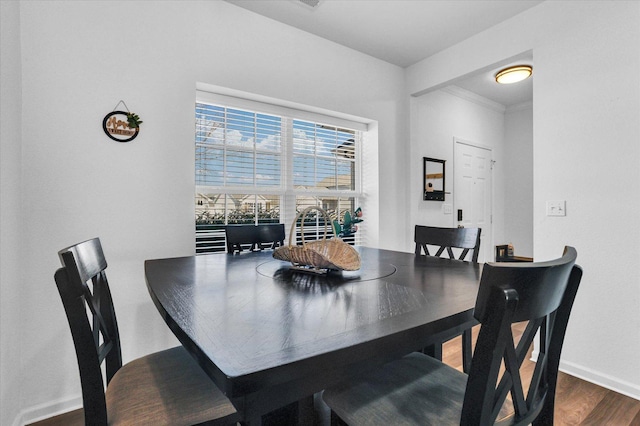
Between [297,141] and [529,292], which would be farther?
[297,141]

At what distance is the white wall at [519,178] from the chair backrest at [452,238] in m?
3.49

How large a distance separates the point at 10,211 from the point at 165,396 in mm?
1333

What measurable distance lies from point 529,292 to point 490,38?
3.01 m

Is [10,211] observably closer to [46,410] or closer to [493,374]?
[46,410]

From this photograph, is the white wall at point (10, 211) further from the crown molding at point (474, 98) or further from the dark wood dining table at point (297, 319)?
the crown molding at point (474, 98)

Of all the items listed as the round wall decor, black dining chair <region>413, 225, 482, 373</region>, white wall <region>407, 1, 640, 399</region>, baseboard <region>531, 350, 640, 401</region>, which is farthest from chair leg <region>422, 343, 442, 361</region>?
the round wall decor

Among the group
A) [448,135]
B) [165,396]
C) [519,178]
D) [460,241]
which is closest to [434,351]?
[460,241]

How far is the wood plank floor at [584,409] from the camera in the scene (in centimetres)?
168

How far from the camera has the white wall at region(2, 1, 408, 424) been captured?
5.73 ft

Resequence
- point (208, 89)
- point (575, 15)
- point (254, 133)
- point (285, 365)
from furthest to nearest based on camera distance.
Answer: point (254, 133), point (208, 89), point (575, 15), point (285, 365)

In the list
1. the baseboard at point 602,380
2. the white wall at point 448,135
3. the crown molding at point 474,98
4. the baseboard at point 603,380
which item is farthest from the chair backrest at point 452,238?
the crown molding at point 474,98

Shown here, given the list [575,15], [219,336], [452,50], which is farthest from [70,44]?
[575,15]

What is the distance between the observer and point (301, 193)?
2.95 m

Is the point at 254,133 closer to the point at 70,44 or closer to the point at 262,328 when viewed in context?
the point at 70,44
